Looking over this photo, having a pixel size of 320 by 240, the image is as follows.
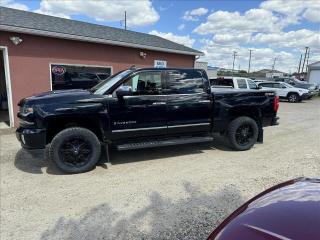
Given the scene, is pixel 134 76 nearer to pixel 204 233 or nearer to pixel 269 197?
pixel 204 233

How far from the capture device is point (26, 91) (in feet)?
A: 33.0

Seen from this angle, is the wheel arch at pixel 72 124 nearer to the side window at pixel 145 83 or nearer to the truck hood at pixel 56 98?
the truck hood at pixel 56 98

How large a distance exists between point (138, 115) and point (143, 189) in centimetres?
166

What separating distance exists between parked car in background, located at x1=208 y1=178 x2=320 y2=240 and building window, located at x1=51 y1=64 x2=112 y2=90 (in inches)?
387

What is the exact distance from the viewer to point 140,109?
18.9 ft

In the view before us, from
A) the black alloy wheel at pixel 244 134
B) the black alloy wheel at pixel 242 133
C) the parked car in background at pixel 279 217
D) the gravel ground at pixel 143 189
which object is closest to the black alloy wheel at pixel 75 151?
the gravel ground at pixel 143 189

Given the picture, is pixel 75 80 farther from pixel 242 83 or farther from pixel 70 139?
pixel 242 83

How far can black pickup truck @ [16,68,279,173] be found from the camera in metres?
5.23

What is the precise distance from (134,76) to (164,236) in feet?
11.4

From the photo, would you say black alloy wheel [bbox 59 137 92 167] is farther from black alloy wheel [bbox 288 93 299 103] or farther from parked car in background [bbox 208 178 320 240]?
black alloy wheel [bbox 288 93 299 103]

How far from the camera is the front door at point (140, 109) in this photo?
5613mm

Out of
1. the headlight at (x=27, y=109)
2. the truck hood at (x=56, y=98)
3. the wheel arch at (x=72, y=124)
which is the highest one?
the truck hood at (x=56, y=98)

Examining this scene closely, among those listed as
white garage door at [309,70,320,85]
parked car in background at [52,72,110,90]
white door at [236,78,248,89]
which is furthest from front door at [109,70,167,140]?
white garage door at [309,70,320,85]

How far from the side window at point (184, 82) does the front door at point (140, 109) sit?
237mm
